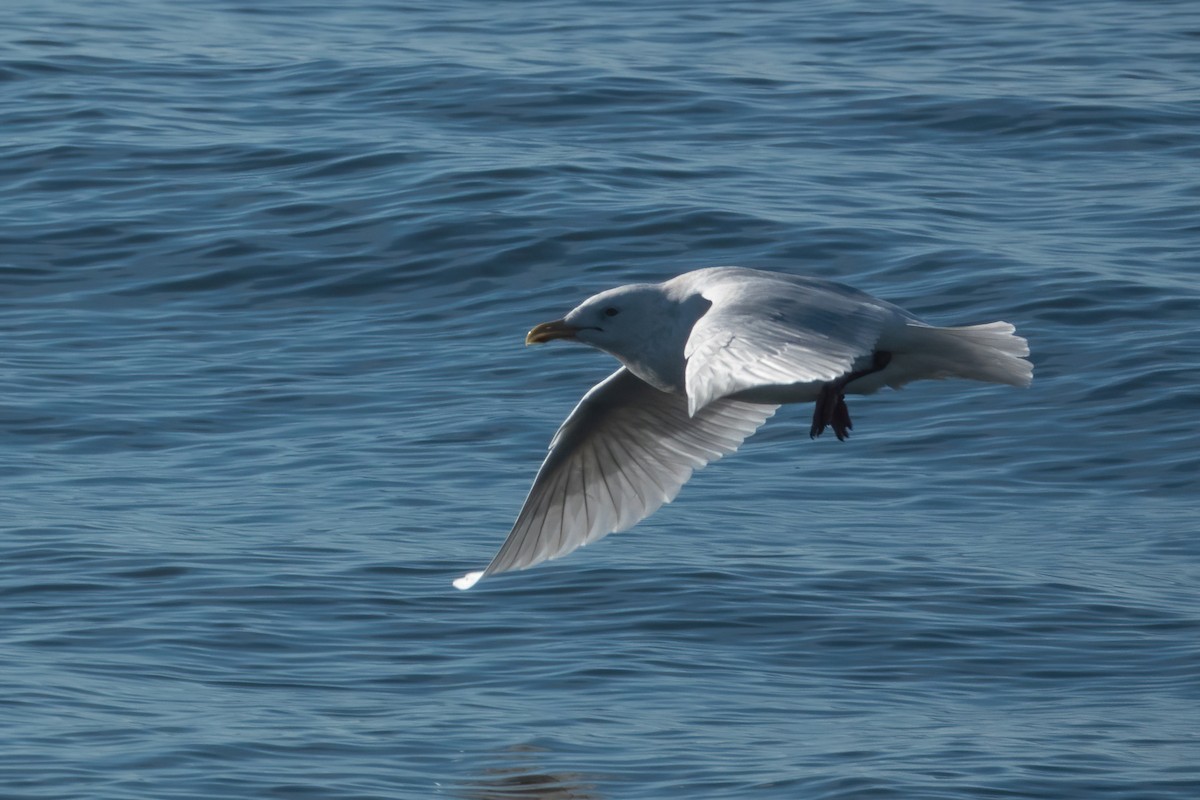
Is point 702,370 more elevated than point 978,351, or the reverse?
point 702,370

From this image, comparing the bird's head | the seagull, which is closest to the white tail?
the seagull

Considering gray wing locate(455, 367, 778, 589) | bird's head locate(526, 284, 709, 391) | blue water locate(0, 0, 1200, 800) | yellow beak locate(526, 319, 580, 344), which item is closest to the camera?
bird's head locate(526, 284, 709, 391)

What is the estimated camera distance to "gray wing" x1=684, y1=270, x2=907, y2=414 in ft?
17.2

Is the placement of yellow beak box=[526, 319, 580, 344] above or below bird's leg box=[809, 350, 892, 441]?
above

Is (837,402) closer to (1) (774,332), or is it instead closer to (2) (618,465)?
(1) (774,332)

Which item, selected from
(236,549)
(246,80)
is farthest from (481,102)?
(236,549)

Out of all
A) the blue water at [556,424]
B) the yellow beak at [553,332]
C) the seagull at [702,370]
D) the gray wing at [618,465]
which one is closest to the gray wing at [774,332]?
the seagull at [702,370]

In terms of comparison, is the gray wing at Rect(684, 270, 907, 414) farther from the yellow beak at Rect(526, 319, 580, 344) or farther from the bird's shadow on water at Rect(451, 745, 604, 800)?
the bird's shadow on water at Rect(451, 745, 604, 800)

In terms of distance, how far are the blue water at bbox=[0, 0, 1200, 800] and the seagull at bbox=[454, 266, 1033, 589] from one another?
2.17 ft

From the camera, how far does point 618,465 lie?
7551 millimetres

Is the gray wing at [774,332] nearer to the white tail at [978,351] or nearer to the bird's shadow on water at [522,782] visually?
the white tail at [978,351]

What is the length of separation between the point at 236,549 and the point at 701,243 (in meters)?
4.50

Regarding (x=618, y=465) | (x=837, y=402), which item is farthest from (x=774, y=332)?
Answer: (x=618, y=465)

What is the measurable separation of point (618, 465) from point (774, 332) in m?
2.02
